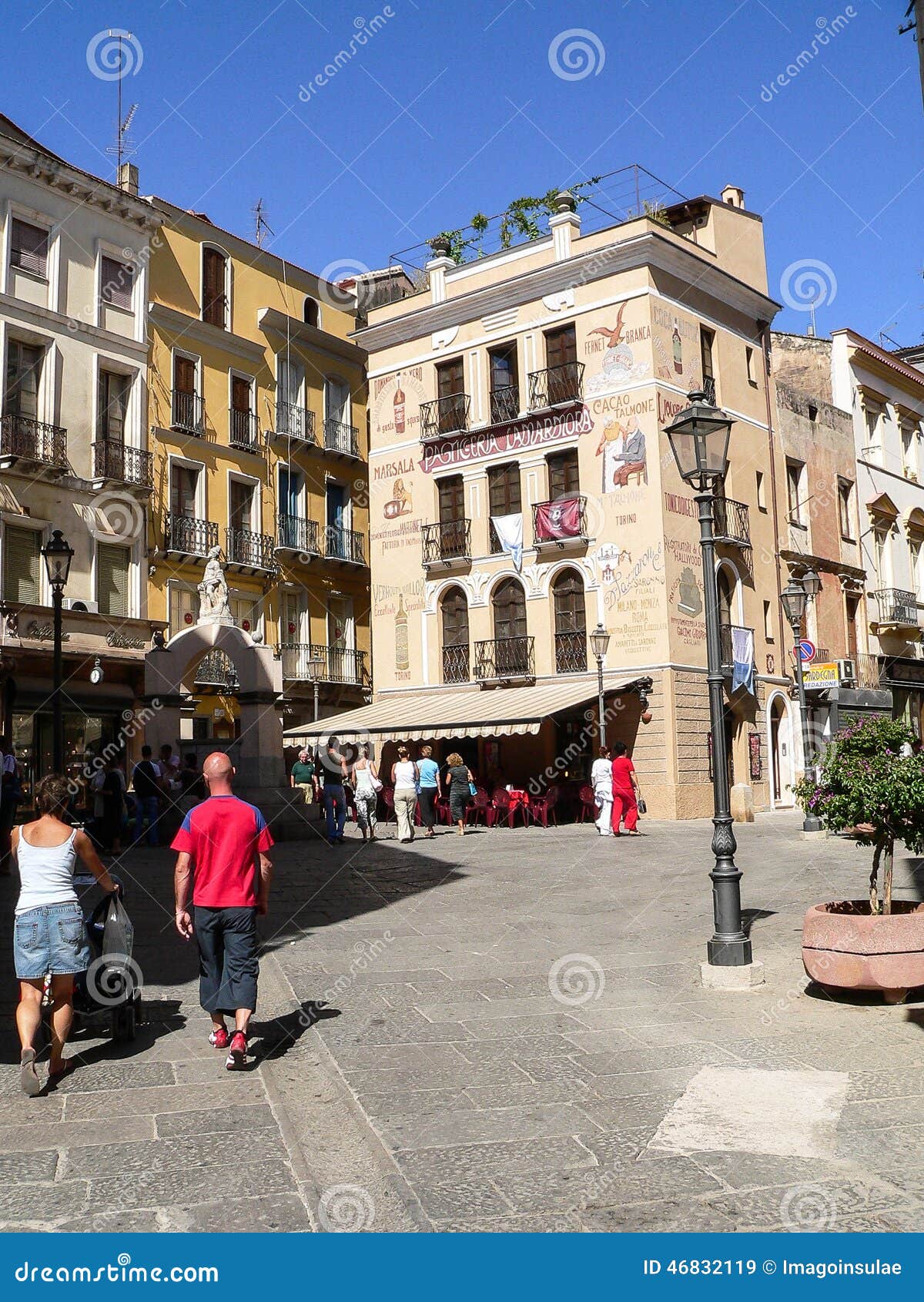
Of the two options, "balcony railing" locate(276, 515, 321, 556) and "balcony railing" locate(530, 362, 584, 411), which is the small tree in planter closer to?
"balcony railing" locate(530, 362, 584, 411)

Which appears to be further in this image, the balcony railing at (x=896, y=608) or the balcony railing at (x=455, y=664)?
the balcony railing at (x=896, y=608)

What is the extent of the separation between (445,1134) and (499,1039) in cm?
173

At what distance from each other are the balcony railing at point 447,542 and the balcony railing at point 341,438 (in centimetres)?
622

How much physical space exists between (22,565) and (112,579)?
2.70 meters

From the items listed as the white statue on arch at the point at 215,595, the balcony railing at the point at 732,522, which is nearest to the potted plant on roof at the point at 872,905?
the white statue on arch at the point at 215,595

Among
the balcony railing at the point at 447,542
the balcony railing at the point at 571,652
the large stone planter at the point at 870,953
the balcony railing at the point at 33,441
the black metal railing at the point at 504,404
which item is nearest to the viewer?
the large stone planter at the point at 870,953

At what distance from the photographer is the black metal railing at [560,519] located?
28.5 meters

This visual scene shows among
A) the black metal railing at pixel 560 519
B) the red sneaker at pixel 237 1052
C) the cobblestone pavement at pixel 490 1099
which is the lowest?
the cobblestone pavement at pixel 490 1099

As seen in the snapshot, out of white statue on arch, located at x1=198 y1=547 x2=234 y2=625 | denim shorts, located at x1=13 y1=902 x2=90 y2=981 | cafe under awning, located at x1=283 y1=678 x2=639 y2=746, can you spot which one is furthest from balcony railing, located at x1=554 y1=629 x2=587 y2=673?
denim shorts, located at x1=13 y1=902 x2=90 y2=981

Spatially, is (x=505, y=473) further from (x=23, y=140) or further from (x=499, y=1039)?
(x=499, y=1039)

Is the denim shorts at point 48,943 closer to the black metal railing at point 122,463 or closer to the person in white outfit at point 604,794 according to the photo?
the person in white outfit at point 604,794

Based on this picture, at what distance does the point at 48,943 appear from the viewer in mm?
6215

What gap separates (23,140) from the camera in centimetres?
2856

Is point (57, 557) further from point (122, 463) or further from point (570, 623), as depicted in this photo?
point (570, 623)
